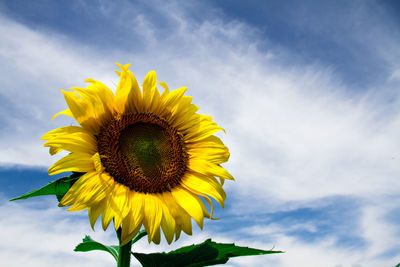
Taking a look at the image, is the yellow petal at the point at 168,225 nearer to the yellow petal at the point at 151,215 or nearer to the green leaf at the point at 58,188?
the yellow petal at the point at 151,215

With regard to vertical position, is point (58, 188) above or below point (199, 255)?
above

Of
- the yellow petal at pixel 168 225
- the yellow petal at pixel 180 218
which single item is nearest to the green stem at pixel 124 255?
the yellow petal at pixel 168 225

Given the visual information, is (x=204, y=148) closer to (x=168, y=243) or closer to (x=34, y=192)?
(x=168, y=243)

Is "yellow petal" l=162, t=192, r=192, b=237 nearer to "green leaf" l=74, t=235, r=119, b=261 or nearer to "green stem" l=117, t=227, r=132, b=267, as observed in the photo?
"green stem" l=117, t=227, r=132, b=267

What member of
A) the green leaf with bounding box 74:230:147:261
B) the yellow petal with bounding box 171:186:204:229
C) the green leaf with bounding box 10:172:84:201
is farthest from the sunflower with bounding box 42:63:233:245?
the green leaf with bounding box 74:230:147:261

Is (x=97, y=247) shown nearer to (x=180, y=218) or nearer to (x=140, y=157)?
(x=180, y=218)

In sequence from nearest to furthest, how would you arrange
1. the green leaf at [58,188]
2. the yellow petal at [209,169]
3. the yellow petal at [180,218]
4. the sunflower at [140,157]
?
the green leaf at [58,188]
the sunflower at [140,157]
the yellow petal at [180,218]
the yellow petal at [209,169]

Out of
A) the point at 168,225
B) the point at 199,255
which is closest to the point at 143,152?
the point at 168,225
